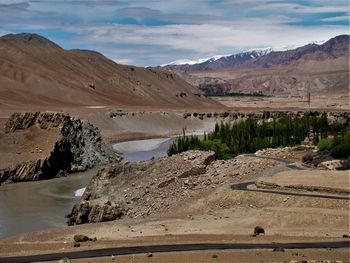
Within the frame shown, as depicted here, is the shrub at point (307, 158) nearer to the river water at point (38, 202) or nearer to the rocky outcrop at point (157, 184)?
the rocky outcrop at point (157, 184)

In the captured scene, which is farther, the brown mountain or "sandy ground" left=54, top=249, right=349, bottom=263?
the brown mountain

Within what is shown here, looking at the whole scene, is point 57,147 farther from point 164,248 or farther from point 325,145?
point 164,248

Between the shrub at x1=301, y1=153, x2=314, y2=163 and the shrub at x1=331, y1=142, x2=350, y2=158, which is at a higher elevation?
the shrub at x1=331, y1=142, x2=350, y2=158

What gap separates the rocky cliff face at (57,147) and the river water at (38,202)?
1.91 m

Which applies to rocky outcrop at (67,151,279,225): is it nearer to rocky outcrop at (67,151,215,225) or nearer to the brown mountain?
rocky outcrop at (67,151,215,225)

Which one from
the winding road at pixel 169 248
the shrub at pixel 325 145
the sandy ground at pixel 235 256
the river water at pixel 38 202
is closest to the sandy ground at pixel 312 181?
the winding road at pixel 169 248

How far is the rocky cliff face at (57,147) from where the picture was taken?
6531 centimetres

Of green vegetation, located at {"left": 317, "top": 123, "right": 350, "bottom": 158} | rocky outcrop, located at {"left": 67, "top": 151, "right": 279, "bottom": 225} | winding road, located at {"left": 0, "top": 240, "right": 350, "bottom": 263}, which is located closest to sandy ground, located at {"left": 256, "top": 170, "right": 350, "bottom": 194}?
rocky outcrop, located at {"left": 67, "top": 151, "right": 279, "bottom": 225}

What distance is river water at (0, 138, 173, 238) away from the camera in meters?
42.2

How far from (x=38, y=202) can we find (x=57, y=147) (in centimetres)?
2072

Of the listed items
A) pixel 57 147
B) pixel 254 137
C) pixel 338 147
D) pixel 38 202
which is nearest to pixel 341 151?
pixel 338 147

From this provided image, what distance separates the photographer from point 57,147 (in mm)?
71188

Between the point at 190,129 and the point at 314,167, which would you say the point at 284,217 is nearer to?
the point at 314,167

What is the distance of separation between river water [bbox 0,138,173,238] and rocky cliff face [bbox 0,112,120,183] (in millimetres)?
1908
